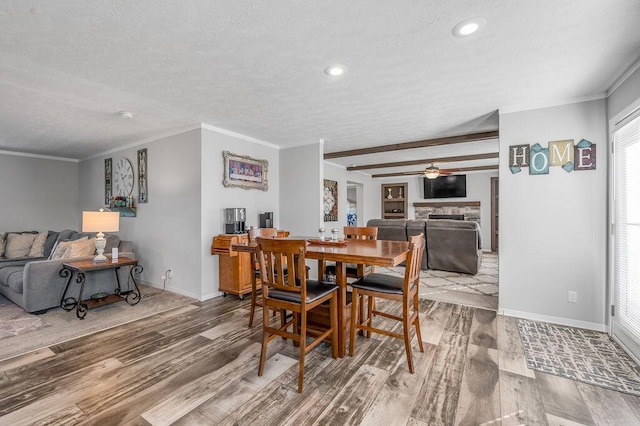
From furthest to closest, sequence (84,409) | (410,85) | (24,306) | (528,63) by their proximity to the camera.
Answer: (24,306)
(410,85)
(528,63)
(84,409)

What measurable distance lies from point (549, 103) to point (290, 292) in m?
3.31

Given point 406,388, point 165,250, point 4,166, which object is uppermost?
point 4,166

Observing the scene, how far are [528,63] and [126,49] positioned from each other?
3088mm

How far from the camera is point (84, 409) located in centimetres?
173

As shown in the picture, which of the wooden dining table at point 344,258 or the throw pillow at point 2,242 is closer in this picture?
the wooden dining table at point 344,258

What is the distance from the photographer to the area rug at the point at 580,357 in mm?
2020

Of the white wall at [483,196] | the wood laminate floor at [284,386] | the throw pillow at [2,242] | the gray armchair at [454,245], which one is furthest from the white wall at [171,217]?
the white wall at [483,196]

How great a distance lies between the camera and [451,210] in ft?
28.5

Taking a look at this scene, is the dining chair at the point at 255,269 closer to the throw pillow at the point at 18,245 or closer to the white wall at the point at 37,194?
the throw pillow at the point at 18,245

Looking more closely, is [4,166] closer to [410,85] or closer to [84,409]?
[84,409]

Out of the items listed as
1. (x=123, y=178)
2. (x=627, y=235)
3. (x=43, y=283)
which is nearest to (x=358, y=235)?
(x=627, y=235)

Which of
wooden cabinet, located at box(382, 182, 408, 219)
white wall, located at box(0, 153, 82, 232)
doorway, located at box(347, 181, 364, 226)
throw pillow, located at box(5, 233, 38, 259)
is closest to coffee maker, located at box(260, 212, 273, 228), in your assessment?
throw pillow, located at box(5, 233, 38, 259)

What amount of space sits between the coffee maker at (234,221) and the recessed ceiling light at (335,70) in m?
2.39

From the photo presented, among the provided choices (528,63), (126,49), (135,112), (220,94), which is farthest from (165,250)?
(528,63)
